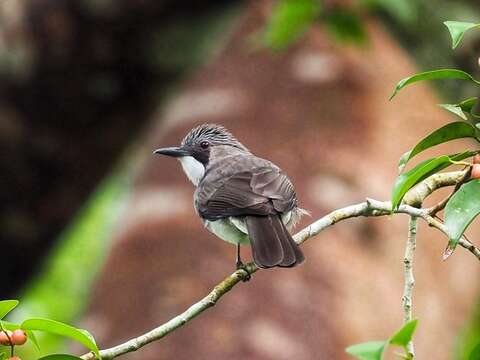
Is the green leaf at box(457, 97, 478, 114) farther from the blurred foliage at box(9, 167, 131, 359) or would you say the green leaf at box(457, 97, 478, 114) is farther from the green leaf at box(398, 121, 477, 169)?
the blurred foliage at box(9, 167, 131, 359)

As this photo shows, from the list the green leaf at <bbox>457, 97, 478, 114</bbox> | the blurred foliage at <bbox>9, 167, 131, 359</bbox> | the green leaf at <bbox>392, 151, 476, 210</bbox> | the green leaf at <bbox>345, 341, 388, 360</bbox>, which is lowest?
the blurred foliage at <bbox>9, 167, 131, 359</bbox>

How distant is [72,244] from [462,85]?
281 cm

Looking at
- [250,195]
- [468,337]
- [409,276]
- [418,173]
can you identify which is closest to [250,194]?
[250,195]

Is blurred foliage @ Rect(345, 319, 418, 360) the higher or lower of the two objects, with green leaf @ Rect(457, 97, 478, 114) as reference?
lower

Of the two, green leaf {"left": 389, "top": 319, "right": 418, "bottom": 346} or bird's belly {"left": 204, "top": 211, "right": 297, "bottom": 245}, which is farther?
bird's belly {"left": 204, "top": 211, "right": 297, "bottom": 245}

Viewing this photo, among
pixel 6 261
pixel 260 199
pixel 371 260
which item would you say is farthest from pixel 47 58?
pixel 260 199

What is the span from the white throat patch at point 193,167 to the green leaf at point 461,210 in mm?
947

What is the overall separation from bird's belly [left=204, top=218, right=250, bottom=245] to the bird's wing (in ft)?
0.14

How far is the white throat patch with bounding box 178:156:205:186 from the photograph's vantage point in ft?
9.36

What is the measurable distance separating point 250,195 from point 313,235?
0.43m

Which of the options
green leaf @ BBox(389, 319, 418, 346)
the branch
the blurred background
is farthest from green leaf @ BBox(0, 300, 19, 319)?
the blurred background

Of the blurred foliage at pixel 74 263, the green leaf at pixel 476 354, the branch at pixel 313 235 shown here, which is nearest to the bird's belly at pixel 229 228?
the branch at pixel 313 235

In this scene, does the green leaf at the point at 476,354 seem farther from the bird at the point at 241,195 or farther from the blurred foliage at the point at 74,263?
the blurred foliage at the point at 74,263

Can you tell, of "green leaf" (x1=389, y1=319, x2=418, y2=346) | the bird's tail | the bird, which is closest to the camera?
"green leaf" (x1=389, y1=319, x2=418, y2=346)
